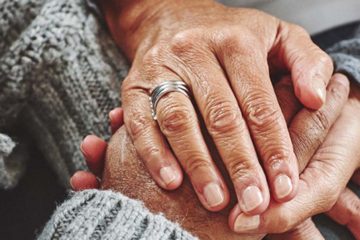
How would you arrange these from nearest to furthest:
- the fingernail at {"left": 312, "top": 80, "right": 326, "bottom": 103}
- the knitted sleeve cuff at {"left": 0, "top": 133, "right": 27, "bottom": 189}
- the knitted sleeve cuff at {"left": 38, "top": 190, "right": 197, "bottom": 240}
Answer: the knitted sleeve cuff at {"left": 38, "top": 190, "right": 197, "bottom": 240} → the fingernail at {"left": 312, "top": 80, "right": 326, "bottom": 103} → the knitted sleeve cuff at {"left": 0, "top": 133, "right": 27, "bottom": 189}

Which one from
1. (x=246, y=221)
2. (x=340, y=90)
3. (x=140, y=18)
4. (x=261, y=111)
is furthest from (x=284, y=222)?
(x=140, y=18)

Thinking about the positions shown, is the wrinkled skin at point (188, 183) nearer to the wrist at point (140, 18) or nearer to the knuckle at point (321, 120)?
the knuckle at point (321, 120)

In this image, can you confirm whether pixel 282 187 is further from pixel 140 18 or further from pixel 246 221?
pixel 140 18

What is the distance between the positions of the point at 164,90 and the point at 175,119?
6cm

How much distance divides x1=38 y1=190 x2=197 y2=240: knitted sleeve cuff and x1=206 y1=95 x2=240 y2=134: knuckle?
0.15 meters

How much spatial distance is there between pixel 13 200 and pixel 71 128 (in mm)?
199

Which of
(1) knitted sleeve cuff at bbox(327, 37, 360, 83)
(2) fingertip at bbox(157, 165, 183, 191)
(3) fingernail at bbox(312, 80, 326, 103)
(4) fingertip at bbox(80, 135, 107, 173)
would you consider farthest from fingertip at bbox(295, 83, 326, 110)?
(4) fingertip at bbox(80, 135, 107, 173)

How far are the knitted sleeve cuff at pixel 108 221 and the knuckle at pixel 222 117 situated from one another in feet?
0.49

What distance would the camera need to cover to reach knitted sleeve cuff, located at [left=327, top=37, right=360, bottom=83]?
96 centimetres

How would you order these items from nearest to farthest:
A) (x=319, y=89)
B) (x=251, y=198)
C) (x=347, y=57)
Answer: (x=251, y=198)
(x=319, y=89)
(x=347, y=57)

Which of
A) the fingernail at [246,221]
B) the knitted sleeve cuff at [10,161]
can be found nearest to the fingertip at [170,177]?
the fingernail at [246,221]

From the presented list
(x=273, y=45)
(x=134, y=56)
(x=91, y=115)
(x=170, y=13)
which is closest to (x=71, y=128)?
(x=91, y=115)

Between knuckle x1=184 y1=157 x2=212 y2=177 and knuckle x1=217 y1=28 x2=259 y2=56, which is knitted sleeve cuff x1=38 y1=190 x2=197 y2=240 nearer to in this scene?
knuckle x1=184 y1=157 x2=212 y2=177

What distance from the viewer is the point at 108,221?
779 millimetres
